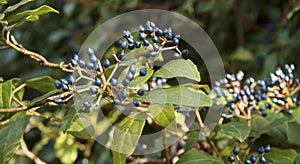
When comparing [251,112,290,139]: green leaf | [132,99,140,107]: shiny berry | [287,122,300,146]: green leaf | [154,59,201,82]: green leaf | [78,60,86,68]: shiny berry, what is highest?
[287,122,300,146]: green leaf

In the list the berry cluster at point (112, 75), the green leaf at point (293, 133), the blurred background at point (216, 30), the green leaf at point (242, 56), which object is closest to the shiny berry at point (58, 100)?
the berry cluster at point (112, 75)

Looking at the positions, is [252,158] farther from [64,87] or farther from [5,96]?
[5,96]

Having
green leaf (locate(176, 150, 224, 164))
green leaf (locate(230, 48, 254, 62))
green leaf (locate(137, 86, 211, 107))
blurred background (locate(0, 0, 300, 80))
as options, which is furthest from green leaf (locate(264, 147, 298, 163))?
green leaf (locate(230, 48, 254, 62))

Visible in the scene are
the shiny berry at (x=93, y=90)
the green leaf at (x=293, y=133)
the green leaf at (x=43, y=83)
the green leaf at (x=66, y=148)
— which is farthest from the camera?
the green leaf at (x=66, y=148)

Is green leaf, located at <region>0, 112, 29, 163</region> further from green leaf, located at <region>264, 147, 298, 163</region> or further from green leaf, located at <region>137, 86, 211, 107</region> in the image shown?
green leaf, located at <region>264, 147, 298, 163</region>

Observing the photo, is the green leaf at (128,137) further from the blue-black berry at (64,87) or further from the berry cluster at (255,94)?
the berry cluster at (255,94)

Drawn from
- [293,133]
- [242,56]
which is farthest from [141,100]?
[242,56]
